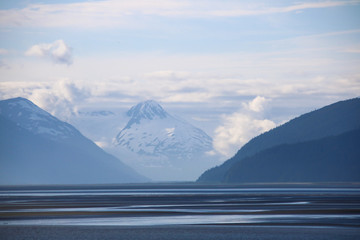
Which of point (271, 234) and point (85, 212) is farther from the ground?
point (85, 212)

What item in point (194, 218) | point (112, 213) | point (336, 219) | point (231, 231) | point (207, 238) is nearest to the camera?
point (207, 238)

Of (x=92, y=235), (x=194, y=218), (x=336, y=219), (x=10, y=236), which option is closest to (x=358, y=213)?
(x=336, y=219)

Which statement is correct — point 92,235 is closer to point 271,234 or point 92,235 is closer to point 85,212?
point 271,234

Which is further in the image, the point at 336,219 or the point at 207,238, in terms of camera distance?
the point at 336,219

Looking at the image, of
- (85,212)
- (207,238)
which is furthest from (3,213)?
(207,238)

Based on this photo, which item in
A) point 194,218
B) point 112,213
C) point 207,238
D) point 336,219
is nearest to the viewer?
point 207,238

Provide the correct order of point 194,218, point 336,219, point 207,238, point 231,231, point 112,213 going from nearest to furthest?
point 207,238
point 231,231
point 336,219
point 194,218
point 112,213

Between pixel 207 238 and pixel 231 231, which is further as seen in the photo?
pixel 231 231

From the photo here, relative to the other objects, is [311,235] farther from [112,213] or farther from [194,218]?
[112,213]

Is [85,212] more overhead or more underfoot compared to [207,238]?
more overhead

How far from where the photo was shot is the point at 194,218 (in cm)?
8744

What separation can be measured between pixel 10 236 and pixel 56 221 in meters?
17.5

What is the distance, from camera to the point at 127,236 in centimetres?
6812

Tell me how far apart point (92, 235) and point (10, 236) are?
8.12 metres
